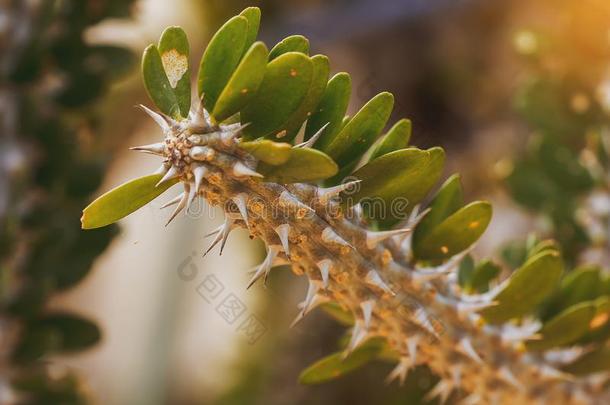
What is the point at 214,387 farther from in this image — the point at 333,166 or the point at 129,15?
the point at 333,166

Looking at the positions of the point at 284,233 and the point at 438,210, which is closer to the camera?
the point at 284,233

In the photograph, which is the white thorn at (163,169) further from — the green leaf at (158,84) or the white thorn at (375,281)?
the white thorn at (375,281)

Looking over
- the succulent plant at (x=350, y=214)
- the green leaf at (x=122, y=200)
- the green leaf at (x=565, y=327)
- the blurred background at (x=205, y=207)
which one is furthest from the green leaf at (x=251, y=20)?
the green leaf at (x=565, y=327)

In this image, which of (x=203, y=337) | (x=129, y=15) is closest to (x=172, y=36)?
(x=129, y=15)

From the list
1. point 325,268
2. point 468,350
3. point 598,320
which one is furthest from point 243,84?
point 598,320

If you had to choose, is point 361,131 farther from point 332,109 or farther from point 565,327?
point 565,327
